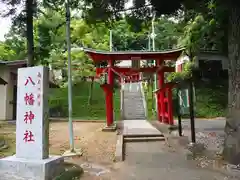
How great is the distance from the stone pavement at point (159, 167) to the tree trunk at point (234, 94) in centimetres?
88

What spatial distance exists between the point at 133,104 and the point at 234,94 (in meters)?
14.7

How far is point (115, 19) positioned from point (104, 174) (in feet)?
15.0

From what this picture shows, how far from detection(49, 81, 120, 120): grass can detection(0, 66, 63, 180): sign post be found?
581 inches

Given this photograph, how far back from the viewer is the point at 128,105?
2202cm

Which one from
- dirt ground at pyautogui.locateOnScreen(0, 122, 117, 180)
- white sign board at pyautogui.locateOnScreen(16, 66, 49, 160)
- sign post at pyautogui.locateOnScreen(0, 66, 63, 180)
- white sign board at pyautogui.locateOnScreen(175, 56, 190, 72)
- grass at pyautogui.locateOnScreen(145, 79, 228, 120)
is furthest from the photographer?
white sign board at pyautogui.locateOnScreen(175, 56, 190, 72)

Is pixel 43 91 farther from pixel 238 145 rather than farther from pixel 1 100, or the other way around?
pixel 1 100

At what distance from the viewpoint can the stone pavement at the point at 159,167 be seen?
6586 millimetres

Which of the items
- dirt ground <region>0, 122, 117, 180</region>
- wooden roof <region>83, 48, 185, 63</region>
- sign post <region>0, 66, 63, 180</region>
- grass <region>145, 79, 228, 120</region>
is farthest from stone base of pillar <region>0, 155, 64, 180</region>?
grass <region>145, 79, 228, 120</region>

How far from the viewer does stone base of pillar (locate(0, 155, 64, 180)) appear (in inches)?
228

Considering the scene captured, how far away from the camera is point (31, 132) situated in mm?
6145

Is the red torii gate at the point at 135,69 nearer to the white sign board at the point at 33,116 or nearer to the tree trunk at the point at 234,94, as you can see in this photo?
the tree trunk at the point at 234,94

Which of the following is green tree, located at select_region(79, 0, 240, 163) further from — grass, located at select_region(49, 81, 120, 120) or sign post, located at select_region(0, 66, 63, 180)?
grass, located at select_region(49, 81, 120, 120)

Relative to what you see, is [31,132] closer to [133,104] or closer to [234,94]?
[234,94]

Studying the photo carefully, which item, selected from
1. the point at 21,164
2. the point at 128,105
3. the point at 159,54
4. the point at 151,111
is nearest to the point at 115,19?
the point at 21,164
